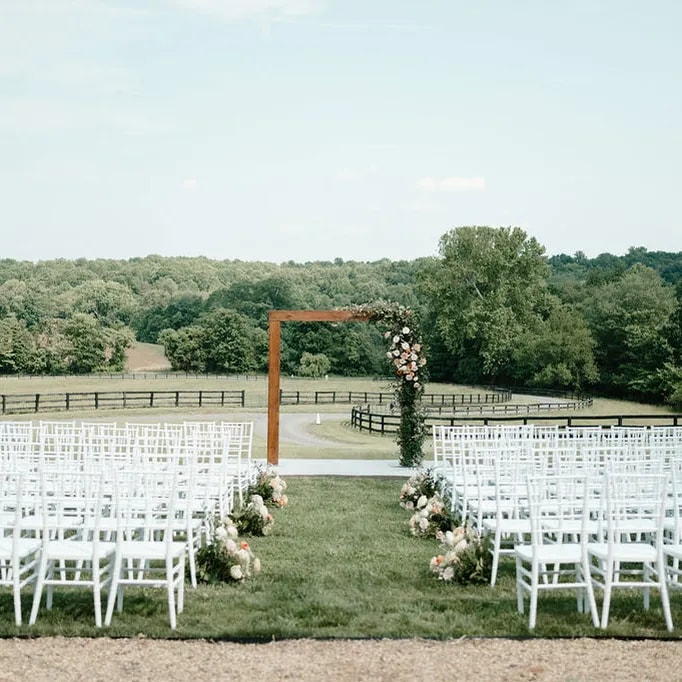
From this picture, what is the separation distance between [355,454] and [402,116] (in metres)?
20.5

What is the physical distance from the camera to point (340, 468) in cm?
1616

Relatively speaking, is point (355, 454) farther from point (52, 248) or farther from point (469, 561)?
point (52, 248)

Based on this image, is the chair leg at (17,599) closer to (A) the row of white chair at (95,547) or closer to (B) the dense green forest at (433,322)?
(A) the row of white chair at (95,547)

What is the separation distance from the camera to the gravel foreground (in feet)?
17.9

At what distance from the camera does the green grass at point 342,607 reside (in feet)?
20.5

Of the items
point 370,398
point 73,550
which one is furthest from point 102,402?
point 73,550

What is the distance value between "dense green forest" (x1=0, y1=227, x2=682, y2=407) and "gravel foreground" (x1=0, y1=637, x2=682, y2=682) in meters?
44.2

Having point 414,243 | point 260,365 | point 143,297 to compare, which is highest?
point 414,243

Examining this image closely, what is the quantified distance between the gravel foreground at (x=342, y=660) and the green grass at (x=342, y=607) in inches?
6.6

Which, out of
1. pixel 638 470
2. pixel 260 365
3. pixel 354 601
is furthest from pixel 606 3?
pixel 260 365

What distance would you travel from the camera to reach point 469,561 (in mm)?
7730

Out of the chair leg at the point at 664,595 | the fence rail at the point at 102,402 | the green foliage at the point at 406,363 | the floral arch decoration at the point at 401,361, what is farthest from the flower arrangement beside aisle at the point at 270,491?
the fence rail at the point at 102,402

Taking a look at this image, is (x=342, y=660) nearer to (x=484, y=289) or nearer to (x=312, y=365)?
(x=484, y=289)

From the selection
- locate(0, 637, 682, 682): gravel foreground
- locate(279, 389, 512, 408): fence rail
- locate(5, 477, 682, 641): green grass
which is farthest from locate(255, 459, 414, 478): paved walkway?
locate(279, 389, 512, 408): fence rail
